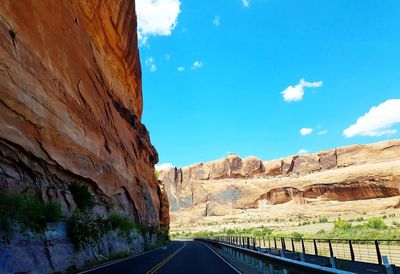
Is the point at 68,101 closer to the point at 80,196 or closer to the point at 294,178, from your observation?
the point at 80,196

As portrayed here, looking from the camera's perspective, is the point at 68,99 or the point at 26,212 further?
the point at 68,99

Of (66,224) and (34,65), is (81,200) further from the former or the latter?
(34,65)

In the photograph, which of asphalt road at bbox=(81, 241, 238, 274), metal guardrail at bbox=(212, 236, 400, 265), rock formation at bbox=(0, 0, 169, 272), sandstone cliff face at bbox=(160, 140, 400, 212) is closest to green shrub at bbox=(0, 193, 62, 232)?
rock formation at bbox=(0, 0, 169, 272)

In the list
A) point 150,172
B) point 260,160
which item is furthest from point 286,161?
point 150,172

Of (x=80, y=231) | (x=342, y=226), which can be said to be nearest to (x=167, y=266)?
(x=80, y=231)

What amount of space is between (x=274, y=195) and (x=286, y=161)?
42949 millimetres

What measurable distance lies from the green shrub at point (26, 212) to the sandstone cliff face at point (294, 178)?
407 ft

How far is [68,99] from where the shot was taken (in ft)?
78.5

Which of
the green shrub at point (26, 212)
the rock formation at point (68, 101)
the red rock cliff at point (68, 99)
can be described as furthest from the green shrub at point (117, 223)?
the green shrub at point (26, 212)

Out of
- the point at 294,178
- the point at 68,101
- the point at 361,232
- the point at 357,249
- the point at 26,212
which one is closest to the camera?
the point at 26,212

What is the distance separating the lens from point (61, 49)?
2425 cm

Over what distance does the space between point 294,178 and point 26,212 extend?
143 meters

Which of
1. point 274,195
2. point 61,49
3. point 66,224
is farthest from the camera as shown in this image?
point 274,195

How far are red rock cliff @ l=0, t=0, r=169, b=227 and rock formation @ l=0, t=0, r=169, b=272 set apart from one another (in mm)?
49
